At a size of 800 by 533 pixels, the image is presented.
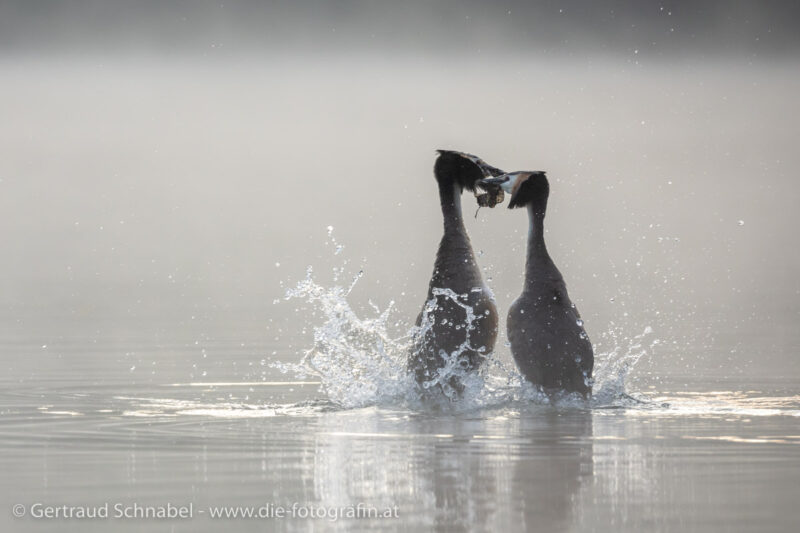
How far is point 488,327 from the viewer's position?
1256cm

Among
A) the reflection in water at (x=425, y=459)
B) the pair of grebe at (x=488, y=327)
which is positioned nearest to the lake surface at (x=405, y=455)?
the reflection in water at (x=425, y=459)

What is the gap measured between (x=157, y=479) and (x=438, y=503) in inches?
65.2

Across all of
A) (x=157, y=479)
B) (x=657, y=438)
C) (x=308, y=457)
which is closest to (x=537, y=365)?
(x=657, y=438)

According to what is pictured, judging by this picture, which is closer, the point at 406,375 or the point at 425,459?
the point at 425,459

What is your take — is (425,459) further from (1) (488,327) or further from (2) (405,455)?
(1) (488,327)

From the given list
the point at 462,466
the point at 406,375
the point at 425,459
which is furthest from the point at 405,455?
the point at 406,375

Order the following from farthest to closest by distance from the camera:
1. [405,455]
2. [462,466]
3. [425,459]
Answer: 1. [405,455]
2. [425,459]
3. [462,466]

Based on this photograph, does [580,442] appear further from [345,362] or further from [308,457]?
[345,362]

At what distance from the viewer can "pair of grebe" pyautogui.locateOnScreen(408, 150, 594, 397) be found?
12.3m

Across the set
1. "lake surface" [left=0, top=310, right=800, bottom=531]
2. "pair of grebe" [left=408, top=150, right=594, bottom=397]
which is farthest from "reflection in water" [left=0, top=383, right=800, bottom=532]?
"pair of grebe" [left=408, top=150, right=594, bottom=397]

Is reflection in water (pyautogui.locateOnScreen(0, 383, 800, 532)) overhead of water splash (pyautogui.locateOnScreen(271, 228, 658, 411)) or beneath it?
beneath

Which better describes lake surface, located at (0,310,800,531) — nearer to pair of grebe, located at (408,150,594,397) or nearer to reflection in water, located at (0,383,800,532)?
reflection in water, located at (0,383,800,532)

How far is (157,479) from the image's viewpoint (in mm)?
8711

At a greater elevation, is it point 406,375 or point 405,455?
point 406,375
